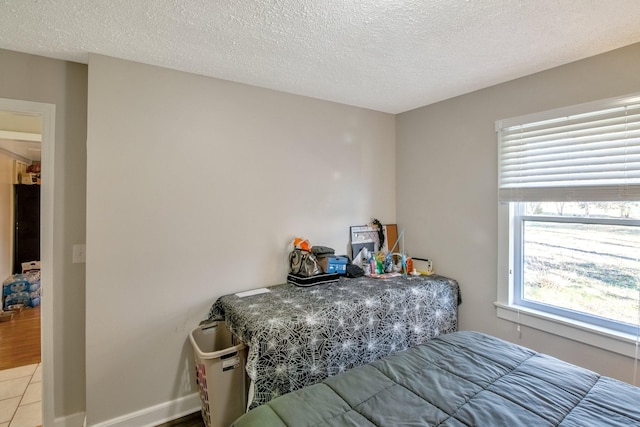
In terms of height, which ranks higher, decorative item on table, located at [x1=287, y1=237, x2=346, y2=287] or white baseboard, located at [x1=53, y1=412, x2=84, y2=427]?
decorative item on table, located at [x1=287, y1=237, x2=346, y2=287]

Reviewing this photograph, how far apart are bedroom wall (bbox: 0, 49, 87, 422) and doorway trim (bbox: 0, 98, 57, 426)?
0.07ft

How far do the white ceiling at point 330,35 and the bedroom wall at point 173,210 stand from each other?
229 millimetres

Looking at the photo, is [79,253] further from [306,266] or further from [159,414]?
[306,266]

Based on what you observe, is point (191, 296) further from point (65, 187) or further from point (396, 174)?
point (396, 174)

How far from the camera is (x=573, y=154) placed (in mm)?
2039

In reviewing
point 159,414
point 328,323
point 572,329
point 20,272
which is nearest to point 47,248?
point 159,414

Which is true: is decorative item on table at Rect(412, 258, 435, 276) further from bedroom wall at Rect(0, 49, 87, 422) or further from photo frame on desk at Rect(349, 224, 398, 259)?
bedroom wall at Rect(0, 49, 87, 422)

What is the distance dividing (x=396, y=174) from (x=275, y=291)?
5.89ft

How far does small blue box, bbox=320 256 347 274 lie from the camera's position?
261cm

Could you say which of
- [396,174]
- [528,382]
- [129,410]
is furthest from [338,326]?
[396,174]

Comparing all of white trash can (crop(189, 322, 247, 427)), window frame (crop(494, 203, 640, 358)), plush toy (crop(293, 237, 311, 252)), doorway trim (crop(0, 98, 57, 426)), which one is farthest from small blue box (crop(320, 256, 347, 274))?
doorway trim (crop(0, 98, 57, 426))

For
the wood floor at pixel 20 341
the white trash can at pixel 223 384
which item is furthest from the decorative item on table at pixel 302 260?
the wood floor at pixel 20 341

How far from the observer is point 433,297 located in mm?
2549

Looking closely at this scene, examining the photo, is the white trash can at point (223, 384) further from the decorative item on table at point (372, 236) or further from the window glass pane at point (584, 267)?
the window glass pane at point (584, 267)
